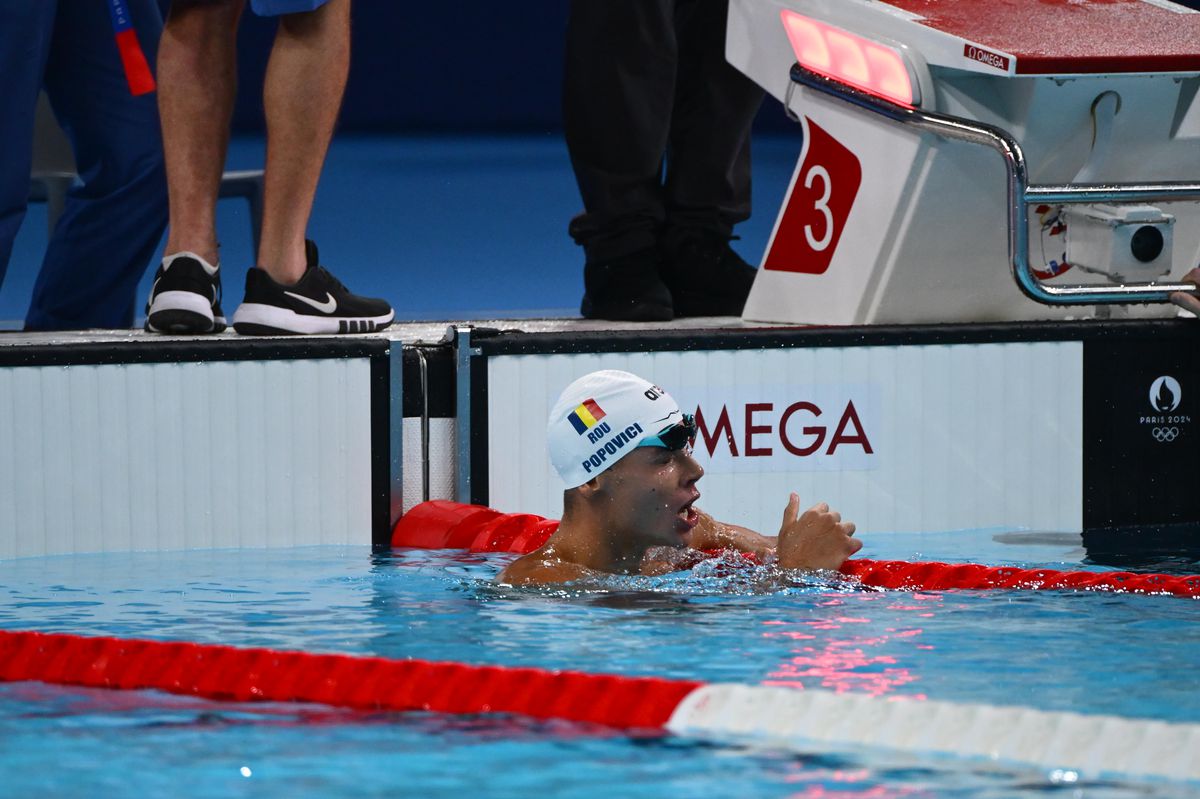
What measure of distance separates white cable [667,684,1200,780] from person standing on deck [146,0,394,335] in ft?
6.74

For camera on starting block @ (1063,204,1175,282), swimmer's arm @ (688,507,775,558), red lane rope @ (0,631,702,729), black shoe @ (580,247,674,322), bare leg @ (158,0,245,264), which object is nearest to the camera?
red lane rope @ (0,631,702,729)

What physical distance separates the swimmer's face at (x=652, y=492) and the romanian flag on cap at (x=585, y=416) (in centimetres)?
9

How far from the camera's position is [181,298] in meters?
4.58

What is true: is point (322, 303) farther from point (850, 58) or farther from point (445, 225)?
point (445, 225)

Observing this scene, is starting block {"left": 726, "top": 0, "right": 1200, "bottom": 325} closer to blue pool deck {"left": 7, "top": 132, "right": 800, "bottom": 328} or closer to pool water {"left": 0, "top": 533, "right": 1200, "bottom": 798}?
pool water {"left": 0, "top": 533, "right": 1200, "bottom": 798}

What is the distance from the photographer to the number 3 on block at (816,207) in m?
4.93

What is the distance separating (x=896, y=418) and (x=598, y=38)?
1202 millimetres

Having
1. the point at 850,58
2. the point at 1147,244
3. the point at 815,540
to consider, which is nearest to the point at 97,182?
the point at 850,58

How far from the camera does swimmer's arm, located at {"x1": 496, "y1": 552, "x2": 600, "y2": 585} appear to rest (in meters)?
3.85

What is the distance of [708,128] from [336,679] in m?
2.60

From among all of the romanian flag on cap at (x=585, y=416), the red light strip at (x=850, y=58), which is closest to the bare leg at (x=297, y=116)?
the romanian flag on cap at (x=585, y=416)

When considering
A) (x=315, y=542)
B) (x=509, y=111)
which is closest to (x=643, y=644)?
(x=315, y=542)

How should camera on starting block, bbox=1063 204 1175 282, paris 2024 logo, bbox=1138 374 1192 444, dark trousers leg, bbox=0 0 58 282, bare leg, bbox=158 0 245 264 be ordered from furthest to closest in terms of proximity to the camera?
paris 2024 logo, bbox=1138 374 1192 444
camera on starting block, bbox=1063 204 1175 282
dark trousers leg, bbox=0 0 58 282
bare leg, bbox=158 0 245 264

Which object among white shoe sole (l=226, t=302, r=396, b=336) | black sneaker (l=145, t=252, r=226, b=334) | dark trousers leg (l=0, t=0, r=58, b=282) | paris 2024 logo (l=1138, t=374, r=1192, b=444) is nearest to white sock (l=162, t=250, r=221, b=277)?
black sneaker (l=145, t=252, r=226, b=334)
